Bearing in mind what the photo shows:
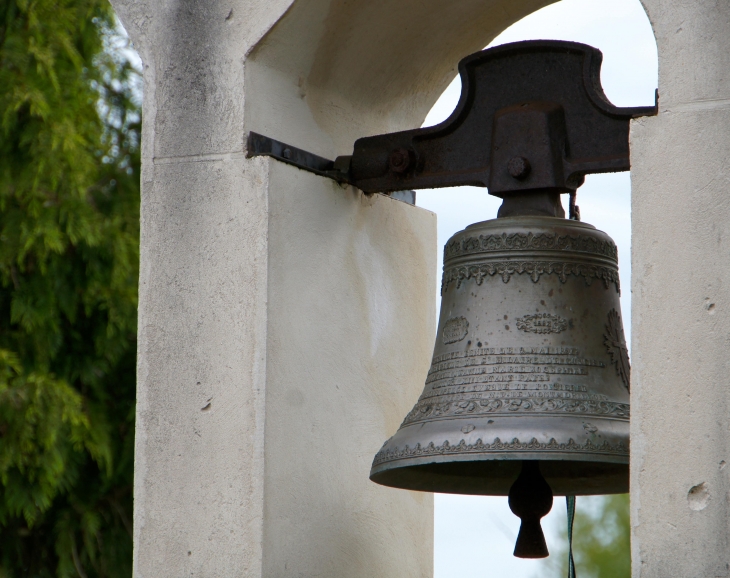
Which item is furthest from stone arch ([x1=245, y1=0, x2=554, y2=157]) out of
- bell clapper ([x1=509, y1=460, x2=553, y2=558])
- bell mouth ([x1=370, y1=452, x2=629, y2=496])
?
bell clapper ([x1=509, y1=460, x2=553, y2=558])

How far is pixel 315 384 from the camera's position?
9.80ft

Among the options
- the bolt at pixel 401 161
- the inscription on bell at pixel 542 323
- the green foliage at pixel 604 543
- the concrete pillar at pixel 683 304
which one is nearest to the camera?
the concrete pillar at pixel 683 304

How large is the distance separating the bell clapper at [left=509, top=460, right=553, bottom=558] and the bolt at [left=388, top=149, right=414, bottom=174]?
2.47 feet

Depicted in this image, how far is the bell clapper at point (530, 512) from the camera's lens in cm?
284

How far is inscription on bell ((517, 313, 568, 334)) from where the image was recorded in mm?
2803

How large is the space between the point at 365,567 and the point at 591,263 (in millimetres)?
875

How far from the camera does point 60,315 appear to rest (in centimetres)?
586

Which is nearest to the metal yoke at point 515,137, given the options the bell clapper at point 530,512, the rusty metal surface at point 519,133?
the rusty metal surface at point 519,133

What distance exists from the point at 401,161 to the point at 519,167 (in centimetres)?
32

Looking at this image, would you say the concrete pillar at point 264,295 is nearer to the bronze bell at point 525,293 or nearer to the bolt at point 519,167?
the bronze bell at point 525,293

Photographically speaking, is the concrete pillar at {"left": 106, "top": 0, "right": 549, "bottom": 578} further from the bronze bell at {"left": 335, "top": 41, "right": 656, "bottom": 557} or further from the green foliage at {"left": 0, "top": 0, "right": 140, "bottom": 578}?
the green foliage at {"left": 0, "top": 0, "right": 140, "bottom": 578}

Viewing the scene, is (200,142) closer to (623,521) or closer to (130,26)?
(130,26)

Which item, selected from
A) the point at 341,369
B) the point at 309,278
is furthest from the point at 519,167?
the point at 341,369

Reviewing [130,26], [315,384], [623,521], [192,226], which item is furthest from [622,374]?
[623,521]
